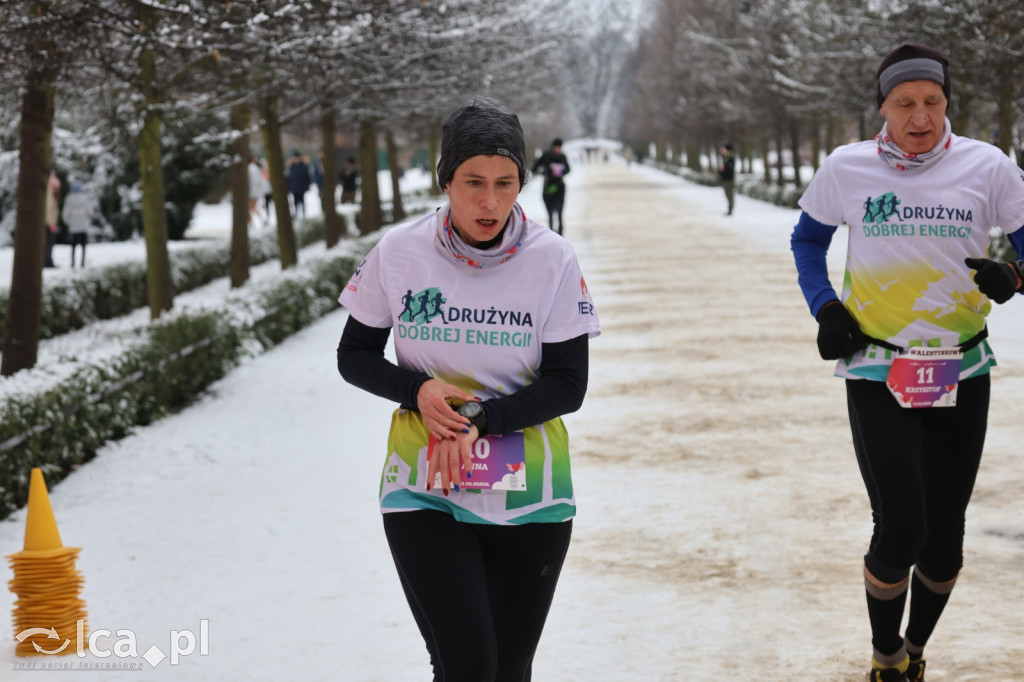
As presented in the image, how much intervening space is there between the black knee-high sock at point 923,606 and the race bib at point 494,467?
5.45 ft

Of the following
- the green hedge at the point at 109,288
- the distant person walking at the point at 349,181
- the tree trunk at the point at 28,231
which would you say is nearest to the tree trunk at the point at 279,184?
the green hedge at the point at 109,288

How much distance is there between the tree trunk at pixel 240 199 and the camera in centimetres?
1811

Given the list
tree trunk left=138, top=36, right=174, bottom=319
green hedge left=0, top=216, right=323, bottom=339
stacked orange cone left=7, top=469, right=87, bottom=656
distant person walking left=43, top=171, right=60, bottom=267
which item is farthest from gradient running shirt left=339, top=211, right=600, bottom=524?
distant person walking left=43, top=171, right=60, bottom=267

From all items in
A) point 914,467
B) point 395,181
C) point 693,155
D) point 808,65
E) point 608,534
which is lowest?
point 608,534

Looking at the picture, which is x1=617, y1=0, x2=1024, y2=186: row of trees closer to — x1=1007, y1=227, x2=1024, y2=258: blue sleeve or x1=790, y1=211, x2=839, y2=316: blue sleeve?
x1=790, y1=211, x2=839, y2=316: blue sleeve

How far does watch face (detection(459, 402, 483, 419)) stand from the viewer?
9.82 feet

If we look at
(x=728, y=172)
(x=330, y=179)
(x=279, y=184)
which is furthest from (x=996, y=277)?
(x=728, y=172)

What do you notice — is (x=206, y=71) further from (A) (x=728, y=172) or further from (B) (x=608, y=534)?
(A) (x=728, y=172)

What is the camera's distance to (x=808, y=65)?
29625 millimetres

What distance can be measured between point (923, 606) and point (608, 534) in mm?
2453

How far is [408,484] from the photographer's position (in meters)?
3.11

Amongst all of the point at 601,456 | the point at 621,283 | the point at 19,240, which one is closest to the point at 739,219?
the point at 621,283

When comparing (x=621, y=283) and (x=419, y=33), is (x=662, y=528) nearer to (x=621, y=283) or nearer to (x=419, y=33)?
(x=419, y=33)

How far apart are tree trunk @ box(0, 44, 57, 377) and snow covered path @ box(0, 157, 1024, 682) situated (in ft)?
5.43
